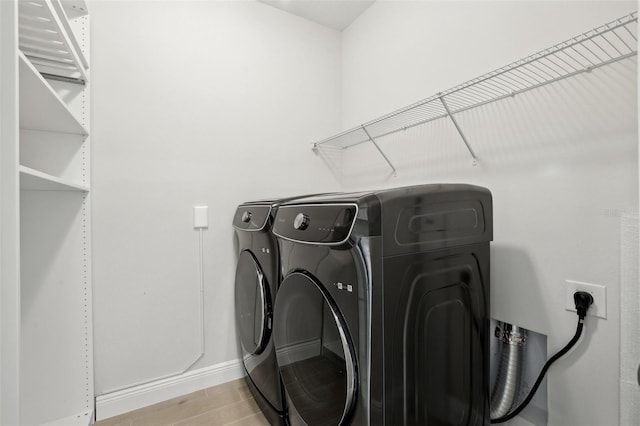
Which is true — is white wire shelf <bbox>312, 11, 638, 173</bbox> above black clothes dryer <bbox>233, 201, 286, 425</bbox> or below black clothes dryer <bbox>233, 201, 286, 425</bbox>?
above

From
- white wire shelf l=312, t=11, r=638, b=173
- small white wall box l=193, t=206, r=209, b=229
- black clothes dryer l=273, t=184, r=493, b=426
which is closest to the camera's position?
black clothes dryer l=273, t=184, r=493, b=426

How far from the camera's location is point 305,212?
100cm

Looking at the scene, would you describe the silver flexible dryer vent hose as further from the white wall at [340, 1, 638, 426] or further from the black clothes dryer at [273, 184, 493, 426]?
the black clothes dryer at [273, 184, 493, 426]

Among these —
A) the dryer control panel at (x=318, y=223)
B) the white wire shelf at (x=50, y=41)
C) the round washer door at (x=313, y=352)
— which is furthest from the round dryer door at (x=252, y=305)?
the white wire shelf at (x=50, y=41)

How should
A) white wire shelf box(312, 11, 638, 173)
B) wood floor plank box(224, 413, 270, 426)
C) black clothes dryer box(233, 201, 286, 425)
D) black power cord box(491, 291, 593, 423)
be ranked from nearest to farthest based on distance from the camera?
white wire shelf box(312, 11, 638, 173) < black power cord box(491, 291, 593, 423) < black clothes dryer box(233, 201, 286, 425) < wood floor plank box(224, 413, 270, 426)

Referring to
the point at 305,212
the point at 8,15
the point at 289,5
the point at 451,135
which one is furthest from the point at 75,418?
the point at 289,5

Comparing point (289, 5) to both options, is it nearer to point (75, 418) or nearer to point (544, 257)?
point (544, 257)

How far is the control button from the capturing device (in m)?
0.99

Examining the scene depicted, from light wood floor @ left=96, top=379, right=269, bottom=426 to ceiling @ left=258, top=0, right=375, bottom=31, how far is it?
8.39ft

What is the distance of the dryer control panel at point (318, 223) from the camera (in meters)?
0.83

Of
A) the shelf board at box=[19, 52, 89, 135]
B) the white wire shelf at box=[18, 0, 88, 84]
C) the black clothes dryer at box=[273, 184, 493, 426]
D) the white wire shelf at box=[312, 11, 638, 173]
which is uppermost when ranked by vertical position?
the white wire shelf at box=[18, 0, 88, 84]

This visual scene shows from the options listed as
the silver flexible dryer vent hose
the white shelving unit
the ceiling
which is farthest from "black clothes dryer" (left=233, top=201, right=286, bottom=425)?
the ceiling

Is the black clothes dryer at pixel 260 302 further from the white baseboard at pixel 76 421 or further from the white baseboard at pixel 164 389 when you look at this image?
the white baseboard at pixel 76 421

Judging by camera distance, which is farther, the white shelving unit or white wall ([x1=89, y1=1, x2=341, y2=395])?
white wall ([x1=89, y1=1, x2=341, y2=395])
